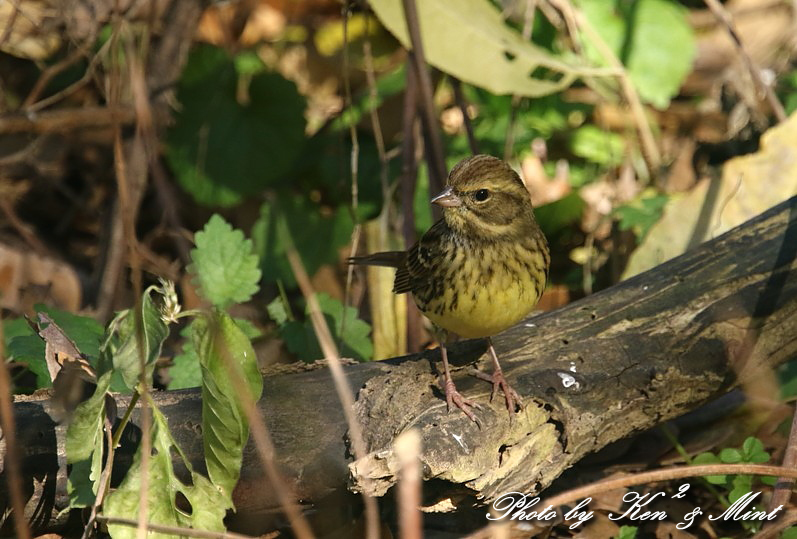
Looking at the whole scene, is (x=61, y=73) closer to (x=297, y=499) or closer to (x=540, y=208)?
(x=540, y=208)

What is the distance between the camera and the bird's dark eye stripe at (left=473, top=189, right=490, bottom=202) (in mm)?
3752

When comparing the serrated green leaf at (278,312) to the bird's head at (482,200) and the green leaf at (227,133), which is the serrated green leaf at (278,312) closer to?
the bird's head at (482,200)

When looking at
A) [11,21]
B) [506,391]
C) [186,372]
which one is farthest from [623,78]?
[11,21]

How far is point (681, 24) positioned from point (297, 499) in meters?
4.07

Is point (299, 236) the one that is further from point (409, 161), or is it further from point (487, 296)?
point (487, 296)

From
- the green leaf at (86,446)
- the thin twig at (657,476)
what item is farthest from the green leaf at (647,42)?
the green leaf at (86,446)

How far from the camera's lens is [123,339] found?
2961mm

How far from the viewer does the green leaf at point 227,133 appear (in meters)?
5.72

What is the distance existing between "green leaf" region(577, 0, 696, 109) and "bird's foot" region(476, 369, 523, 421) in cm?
298

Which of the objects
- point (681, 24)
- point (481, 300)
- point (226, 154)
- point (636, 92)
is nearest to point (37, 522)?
point (481, 300)

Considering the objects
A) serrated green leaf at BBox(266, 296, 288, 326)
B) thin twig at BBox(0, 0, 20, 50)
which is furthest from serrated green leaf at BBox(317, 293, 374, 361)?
thin twig at BBox(0, 0, 20, 50)

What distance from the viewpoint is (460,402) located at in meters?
3.25

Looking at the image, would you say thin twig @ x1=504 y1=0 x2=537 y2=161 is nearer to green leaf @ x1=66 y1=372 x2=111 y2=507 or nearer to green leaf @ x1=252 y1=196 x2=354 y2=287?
green leaf @ x1=252 y1=196 x2=354 y2=287

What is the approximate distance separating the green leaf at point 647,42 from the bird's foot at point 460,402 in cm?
315
